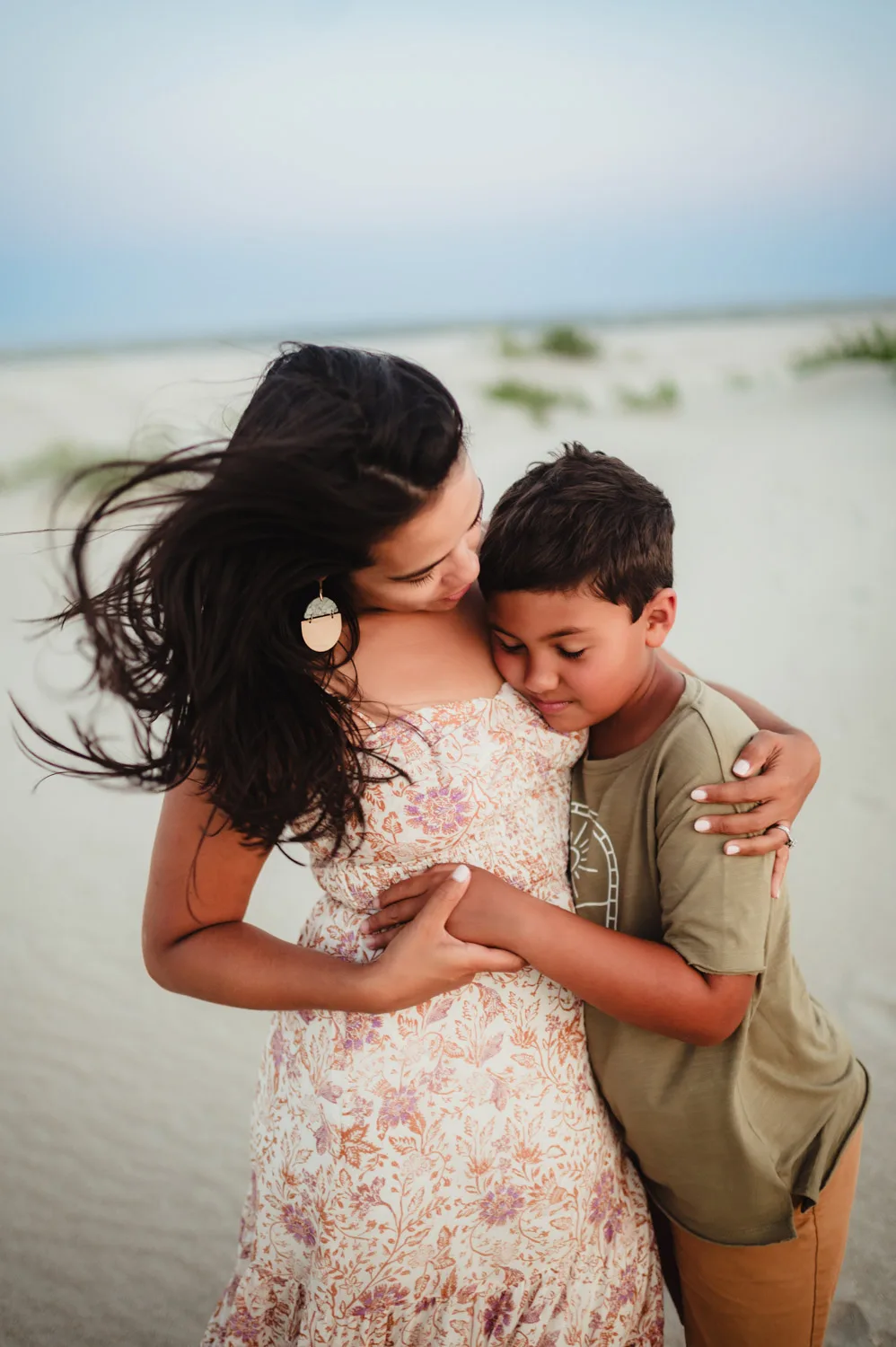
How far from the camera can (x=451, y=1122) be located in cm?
153

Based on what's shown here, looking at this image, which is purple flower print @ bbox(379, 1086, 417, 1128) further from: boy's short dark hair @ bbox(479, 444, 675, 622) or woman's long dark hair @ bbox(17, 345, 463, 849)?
boy's short dark hair @ bbox(479, 444, 675, 622)

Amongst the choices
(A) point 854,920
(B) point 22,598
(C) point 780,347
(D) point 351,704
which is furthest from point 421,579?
(C) point 780,347

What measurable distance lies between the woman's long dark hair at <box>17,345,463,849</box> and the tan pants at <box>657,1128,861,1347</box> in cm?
94

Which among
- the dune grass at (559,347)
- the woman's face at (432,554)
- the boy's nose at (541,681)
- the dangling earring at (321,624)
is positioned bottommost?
the boy's nose at (541,681)

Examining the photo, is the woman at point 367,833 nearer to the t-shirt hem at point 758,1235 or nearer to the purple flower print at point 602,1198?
the purple flower print at point 602,1198

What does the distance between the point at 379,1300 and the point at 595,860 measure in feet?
2.41

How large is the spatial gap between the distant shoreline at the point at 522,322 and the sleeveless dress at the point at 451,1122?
26.6 metres

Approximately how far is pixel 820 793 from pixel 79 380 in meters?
14.6

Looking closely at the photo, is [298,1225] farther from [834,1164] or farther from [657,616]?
[657,616]

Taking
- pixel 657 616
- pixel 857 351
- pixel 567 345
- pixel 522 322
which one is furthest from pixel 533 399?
pixel 522 322

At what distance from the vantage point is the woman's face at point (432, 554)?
1.45 m

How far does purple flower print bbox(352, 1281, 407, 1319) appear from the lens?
5.17ft

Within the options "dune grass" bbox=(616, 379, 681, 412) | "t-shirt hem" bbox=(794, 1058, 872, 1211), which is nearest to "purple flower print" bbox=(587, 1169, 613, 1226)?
"t-shirt hem" bbox=(794, 1058, 872, 1211)

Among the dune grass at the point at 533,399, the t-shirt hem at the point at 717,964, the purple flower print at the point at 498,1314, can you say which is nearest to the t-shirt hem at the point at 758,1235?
the purple flower print at the point at 498,1314
